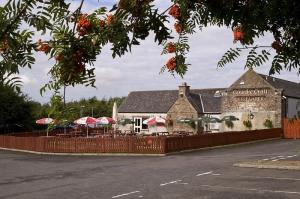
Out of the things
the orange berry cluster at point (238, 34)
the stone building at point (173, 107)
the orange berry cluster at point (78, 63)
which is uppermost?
the stone building at point (173, 107)

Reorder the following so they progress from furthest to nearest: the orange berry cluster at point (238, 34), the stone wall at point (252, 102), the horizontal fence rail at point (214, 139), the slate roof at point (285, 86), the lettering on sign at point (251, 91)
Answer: the slate roof at point (285, 86) < the lettering on sign at point (251, 91) < the stone wall at point (252, 102) < the horizontal fence rail at point (214, 139) < the orange berry cluster at point (238, 34)

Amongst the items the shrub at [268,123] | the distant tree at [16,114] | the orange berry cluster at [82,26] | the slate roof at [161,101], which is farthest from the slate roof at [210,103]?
the orange berry cluster at [82,26]

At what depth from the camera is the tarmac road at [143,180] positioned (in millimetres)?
14500

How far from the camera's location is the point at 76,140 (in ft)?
102

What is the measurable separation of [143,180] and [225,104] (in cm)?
3603

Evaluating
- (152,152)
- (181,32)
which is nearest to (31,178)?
(152,152)

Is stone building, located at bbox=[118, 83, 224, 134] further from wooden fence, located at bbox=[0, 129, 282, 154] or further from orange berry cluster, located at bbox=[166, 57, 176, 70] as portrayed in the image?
orange berry cluster, located at bbox=[166, 57, 176, 70]

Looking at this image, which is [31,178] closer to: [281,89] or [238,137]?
[238,137]

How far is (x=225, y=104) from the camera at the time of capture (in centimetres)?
5250

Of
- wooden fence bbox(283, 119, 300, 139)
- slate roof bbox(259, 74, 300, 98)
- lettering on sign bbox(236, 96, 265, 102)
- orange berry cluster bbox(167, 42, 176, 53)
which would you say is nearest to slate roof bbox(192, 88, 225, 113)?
lettering on sign bbox(236, 96, 265, 102)

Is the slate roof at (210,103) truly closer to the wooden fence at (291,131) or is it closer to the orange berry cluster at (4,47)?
the wooden fence at (291,131)

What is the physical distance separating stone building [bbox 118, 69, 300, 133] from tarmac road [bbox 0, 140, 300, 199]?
82.6 ft

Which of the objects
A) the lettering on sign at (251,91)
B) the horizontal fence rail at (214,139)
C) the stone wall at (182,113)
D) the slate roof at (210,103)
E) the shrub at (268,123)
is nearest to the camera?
the horizontal fence rail at (214,139)

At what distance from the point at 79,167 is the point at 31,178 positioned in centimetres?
404
